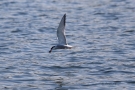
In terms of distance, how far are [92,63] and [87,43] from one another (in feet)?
10.5

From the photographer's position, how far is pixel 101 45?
77.4ft

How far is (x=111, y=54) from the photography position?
22078 millimetres

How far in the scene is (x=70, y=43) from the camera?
24.1 meters

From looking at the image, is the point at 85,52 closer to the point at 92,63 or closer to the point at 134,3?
the point at 92,63

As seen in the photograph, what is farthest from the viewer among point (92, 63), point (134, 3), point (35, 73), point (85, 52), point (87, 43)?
point (134, 3)

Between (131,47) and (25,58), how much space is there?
4.56m

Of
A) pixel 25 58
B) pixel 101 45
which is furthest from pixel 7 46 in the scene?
pixel 101 45

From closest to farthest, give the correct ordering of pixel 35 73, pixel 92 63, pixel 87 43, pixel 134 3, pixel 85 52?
pixel 35 73
pixel 92 63
pixel 85 52
pixel 87 43
pixel 134 3

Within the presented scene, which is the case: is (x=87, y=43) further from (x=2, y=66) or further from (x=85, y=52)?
(x=2, y=66)

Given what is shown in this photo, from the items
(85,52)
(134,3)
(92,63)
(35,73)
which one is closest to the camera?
(35,73)

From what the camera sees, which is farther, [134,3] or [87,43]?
[134,3]

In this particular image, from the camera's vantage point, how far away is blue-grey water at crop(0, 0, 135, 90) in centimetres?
1864

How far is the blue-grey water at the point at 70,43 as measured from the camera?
18.6 meters

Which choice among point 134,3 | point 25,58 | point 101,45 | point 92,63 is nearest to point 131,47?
point 101,45
